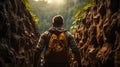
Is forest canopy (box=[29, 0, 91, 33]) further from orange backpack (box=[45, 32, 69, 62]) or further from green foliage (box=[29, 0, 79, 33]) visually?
orange backpack (box=[45, 32, 69, 62])

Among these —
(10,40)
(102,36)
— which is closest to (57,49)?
(10,40)

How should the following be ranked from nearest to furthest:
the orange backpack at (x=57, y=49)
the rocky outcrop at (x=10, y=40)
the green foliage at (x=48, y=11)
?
the rocky outcrop at (x=10, y=40)
the orange backpack at (x=57, y=49)
the green foliage at (x=48, y=11)

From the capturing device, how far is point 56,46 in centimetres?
816

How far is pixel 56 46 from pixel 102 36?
264 cm

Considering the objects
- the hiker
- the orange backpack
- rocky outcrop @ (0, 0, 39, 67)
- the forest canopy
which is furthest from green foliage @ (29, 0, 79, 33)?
the orange backpack

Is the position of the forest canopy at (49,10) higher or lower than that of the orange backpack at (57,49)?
higher

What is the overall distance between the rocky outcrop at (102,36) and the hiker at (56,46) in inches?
51.2

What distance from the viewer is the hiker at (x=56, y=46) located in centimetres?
818

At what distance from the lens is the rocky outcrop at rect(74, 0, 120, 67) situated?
8.66 m

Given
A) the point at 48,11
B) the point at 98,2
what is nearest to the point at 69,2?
the point at 48,11

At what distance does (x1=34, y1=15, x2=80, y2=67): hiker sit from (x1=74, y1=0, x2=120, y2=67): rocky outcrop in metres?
1.30

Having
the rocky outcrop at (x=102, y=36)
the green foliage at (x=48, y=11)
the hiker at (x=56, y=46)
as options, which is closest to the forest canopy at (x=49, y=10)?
the green foliage at (x=48, y=11)

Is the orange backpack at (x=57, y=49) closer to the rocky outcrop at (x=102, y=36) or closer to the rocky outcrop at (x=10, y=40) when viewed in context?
the rocky outcrop at (x=10, y=40)

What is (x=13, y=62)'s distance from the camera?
8.09 meters
